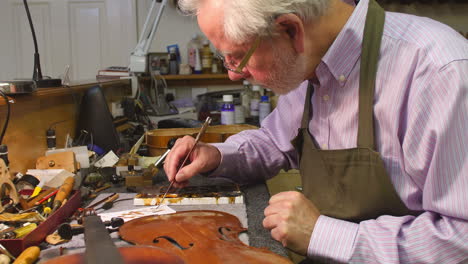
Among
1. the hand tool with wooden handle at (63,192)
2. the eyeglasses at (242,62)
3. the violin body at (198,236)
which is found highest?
the eyeglasses at (242,62)

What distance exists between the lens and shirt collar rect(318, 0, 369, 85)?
38.6 inches

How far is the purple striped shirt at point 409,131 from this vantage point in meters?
0.79

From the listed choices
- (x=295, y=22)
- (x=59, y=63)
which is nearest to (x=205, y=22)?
(x=295, y=22)

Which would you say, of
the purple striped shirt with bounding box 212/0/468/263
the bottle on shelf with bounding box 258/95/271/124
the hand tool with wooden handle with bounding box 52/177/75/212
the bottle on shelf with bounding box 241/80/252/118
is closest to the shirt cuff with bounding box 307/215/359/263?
the purple striped shirt with bounding box 212/0/468/263

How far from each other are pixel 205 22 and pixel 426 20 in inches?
19.7

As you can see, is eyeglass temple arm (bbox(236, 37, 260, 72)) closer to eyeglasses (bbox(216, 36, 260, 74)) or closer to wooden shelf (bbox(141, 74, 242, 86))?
eyeglasses (bbox(216, 36, 260, 74))

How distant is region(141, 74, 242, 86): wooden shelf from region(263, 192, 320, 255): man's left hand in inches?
99.3

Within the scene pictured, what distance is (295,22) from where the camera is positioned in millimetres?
913

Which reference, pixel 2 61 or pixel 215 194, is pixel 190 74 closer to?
pixel 2 61

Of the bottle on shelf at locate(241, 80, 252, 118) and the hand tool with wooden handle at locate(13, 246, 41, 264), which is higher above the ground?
the bottle on shelf at locate(241, 80, 252, 118)

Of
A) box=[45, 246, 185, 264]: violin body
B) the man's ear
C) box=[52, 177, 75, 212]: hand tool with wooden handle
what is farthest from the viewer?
box=[52, 177, 75, 212]: hand tool with wooden handle

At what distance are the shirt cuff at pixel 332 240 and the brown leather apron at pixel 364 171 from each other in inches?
3.8

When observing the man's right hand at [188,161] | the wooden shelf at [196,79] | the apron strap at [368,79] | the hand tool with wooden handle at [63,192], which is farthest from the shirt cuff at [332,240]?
the wooden shelf at [196,79]

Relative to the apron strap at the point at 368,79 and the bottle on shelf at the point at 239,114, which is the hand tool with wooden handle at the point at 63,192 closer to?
the apron strap at the point at 368,79
